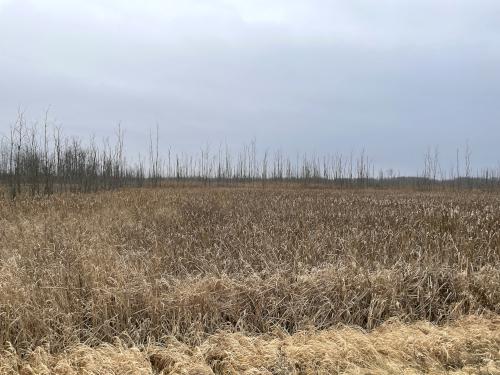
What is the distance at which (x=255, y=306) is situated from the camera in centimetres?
466

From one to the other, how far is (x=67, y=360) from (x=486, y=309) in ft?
14.1

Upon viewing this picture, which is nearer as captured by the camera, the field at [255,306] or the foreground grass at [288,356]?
the foreground grass at [288,356]

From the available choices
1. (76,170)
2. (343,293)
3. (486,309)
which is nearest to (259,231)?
(343,293)

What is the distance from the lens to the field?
3668 millimetres

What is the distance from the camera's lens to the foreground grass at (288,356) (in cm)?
350

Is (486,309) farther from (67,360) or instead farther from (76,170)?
(76,170)

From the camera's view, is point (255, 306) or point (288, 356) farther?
point (255, 306)

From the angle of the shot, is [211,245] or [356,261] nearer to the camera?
[356,261]

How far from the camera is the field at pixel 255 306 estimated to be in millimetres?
3668

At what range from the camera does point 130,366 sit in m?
3.50

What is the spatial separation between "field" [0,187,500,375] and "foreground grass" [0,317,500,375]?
0.01m

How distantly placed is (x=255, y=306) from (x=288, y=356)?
3.39ft

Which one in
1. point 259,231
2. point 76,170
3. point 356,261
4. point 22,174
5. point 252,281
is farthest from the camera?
point 76,170

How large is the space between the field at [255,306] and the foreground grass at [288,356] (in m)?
0.01
